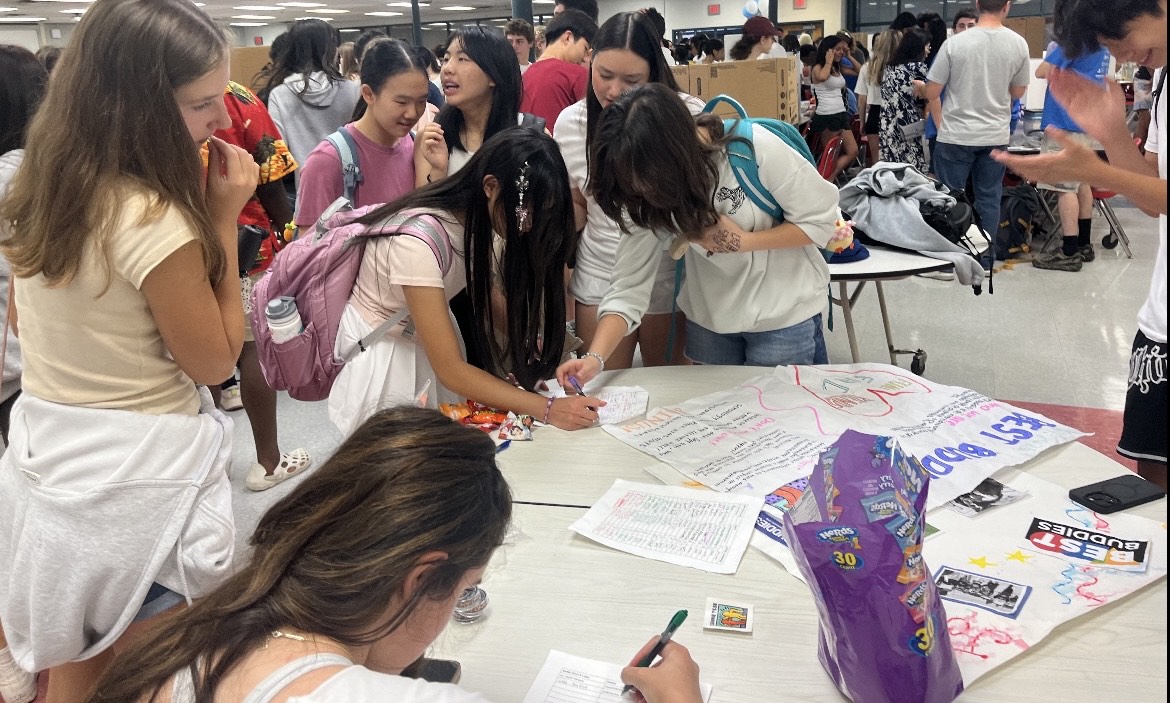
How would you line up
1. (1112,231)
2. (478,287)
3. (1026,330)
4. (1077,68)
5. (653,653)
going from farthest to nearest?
(1112,231)
(1026,330)
(1077,68)
(478,287)
(653,653)

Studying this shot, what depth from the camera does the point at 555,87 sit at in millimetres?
3160

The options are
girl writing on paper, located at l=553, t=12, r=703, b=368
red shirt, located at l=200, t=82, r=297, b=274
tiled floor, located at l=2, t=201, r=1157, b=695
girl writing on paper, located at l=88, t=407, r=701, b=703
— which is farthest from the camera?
tiled floor, located at l=2, t=201, r=1157, b=695

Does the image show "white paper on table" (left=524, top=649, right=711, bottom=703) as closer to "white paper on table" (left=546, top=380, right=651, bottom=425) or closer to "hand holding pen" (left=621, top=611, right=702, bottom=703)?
"hand holding pen" (left=621, top=611, right=702, bottom=703)

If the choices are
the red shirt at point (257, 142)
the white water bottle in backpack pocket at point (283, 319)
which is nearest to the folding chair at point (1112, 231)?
the red shirt at point (257, 142)

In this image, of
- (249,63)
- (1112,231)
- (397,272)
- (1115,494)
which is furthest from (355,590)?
(1112,231)

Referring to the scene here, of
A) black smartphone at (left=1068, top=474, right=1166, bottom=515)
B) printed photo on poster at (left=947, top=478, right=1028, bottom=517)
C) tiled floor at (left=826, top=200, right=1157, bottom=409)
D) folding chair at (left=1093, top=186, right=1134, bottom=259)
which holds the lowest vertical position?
tiled floor at (left=826, top=200, right=1157, bottom=409)

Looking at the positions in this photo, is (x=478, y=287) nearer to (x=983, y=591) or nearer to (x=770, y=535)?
(x=770, y=535)

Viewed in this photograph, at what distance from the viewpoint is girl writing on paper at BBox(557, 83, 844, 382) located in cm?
169

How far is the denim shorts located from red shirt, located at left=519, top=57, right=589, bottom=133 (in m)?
2.22

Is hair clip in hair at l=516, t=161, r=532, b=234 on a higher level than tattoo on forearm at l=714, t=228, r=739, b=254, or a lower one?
higher

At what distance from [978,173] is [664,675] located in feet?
15.4

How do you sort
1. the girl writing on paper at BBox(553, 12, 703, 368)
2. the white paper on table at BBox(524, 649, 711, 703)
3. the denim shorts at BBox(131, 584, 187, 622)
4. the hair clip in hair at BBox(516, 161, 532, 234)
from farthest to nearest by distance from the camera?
the girl writing on paper at BBox(553, 12, 703, 368) < the hair clip in hair at BBox(516, 161, 532, 234) < the denim shorts at BBox(131, 584, 187, 622) < the white paper on table at BBox(524, 649, 711, 703)

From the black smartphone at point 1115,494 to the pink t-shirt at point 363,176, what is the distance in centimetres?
180

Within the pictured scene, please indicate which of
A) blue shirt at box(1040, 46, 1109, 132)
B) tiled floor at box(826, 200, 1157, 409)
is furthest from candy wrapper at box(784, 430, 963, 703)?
tiled floor at box(826, 200, 1157, 409)
